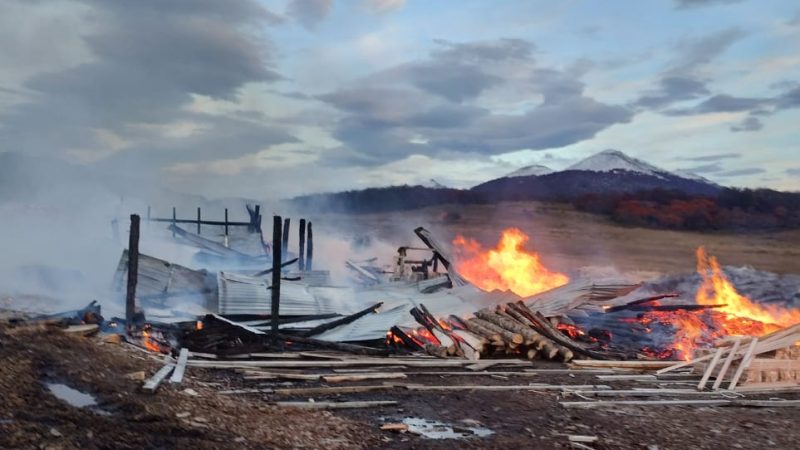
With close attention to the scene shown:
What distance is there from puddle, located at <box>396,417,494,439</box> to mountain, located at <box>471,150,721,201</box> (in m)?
29.5

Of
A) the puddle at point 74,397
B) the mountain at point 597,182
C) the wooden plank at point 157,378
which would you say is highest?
the mountain at point 597,182

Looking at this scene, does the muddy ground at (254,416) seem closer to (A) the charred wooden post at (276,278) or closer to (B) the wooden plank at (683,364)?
(B) the wooden plank at (683,364)

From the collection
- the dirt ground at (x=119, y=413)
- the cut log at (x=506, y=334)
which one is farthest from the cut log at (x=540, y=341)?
the dirt ground at (x=119, y=413)

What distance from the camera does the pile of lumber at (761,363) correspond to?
11.9m

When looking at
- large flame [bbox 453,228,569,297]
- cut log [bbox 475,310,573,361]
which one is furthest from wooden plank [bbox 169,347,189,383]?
large flame [bbox 453,228,569,297]

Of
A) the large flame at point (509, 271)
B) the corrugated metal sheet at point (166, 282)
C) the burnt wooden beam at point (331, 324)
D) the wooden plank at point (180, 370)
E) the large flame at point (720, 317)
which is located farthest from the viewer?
the large flame at point (509, 271)

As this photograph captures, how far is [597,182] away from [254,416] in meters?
33.2

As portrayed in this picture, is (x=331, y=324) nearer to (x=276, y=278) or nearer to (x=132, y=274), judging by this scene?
(x=276, y=278)

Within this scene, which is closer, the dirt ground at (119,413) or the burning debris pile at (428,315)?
the dirt ground at (119,413)

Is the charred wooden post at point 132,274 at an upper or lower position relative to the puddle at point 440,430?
upper

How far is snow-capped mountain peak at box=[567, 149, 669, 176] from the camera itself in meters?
35.8

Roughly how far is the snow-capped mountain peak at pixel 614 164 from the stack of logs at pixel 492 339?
915 inches

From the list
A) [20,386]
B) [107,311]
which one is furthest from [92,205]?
[20,386]

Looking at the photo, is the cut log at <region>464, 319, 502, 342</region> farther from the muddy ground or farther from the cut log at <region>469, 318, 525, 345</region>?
the muddy ground
